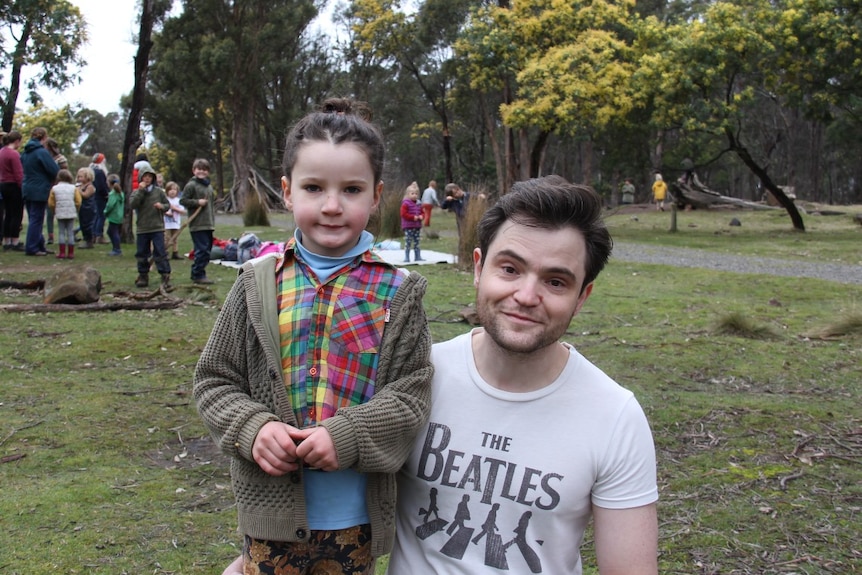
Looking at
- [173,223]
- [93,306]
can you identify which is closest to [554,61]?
[173,223]

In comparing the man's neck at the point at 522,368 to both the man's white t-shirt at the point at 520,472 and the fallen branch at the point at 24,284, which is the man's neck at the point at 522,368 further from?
the fallen branch at the point at 24,284

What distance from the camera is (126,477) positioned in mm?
→ 3574

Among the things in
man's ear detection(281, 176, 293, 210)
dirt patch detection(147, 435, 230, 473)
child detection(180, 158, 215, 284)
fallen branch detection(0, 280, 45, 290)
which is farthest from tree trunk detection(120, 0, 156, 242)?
man's ear detection(281, 176, 293, 210)

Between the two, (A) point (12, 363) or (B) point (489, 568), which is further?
(A) point (12, 363)

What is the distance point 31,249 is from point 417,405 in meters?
11.0

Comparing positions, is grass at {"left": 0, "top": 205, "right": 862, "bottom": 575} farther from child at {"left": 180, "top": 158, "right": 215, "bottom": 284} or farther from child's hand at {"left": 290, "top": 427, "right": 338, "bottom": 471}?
child's hand at {"left": 290, "top": 427, "right": 338, "bottom": 471}

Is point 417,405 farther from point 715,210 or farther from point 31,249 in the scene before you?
point 715,210

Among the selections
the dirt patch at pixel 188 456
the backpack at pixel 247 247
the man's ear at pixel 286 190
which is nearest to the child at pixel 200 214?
the backpack at pixel 247 247

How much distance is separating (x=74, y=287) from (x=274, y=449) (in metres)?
6.56

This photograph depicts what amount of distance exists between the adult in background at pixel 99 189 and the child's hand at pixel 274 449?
12.8m

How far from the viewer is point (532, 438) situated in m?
1.62

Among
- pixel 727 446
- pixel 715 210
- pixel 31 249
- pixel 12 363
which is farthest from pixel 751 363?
pixel 715 210

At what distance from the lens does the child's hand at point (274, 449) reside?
150cm

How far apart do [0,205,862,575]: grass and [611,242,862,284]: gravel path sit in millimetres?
2755
